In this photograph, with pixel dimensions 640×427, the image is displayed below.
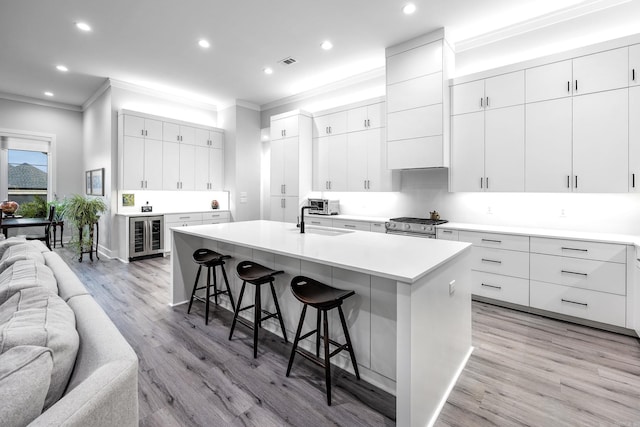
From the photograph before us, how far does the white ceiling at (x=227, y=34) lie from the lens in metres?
3.44

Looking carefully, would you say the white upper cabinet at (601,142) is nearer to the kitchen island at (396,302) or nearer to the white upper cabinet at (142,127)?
the kitchen island at (396,302)

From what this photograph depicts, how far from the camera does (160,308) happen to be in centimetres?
340

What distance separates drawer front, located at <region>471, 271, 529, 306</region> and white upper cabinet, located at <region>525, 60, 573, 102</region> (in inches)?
78.8

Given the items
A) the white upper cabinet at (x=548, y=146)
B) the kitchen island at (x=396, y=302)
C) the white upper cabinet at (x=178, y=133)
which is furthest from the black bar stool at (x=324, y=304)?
the white upper cabinet at (x=178, y=133)

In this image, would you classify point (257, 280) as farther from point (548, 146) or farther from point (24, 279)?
point (548, 146)

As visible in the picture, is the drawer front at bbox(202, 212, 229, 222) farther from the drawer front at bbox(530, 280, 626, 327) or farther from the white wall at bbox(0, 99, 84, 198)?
the drawer front at bbox(530, 280, 626, 327)

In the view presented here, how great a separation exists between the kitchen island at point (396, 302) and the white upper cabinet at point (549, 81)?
2.25m

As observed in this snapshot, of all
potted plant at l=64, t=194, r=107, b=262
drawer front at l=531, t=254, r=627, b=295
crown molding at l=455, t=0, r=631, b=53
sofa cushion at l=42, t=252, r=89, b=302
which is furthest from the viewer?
potted plant at l=64, t=194, r=107, b=262

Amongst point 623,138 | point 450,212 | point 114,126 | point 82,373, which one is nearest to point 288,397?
point 82,373

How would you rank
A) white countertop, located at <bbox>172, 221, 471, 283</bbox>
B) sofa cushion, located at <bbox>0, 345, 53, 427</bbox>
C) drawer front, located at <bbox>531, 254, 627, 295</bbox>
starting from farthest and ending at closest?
1. drawer front, located at <bbox>531, 254, 627, 295</bbox>
2. white countertop, located at <bbox>172, 221, 471, 283</bbox>
3. sofa cushion, located at <bbox>0, 345, 53, 427</bbox>

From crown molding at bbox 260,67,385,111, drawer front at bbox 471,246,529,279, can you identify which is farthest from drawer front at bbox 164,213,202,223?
Answer: drawer front at bbox 471,246,529,279

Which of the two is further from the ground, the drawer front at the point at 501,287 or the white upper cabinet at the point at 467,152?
the white upper cabinet at the point at 467,152

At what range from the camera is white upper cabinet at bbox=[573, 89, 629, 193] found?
117 inches

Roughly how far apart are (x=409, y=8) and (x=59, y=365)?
4.12 metres
